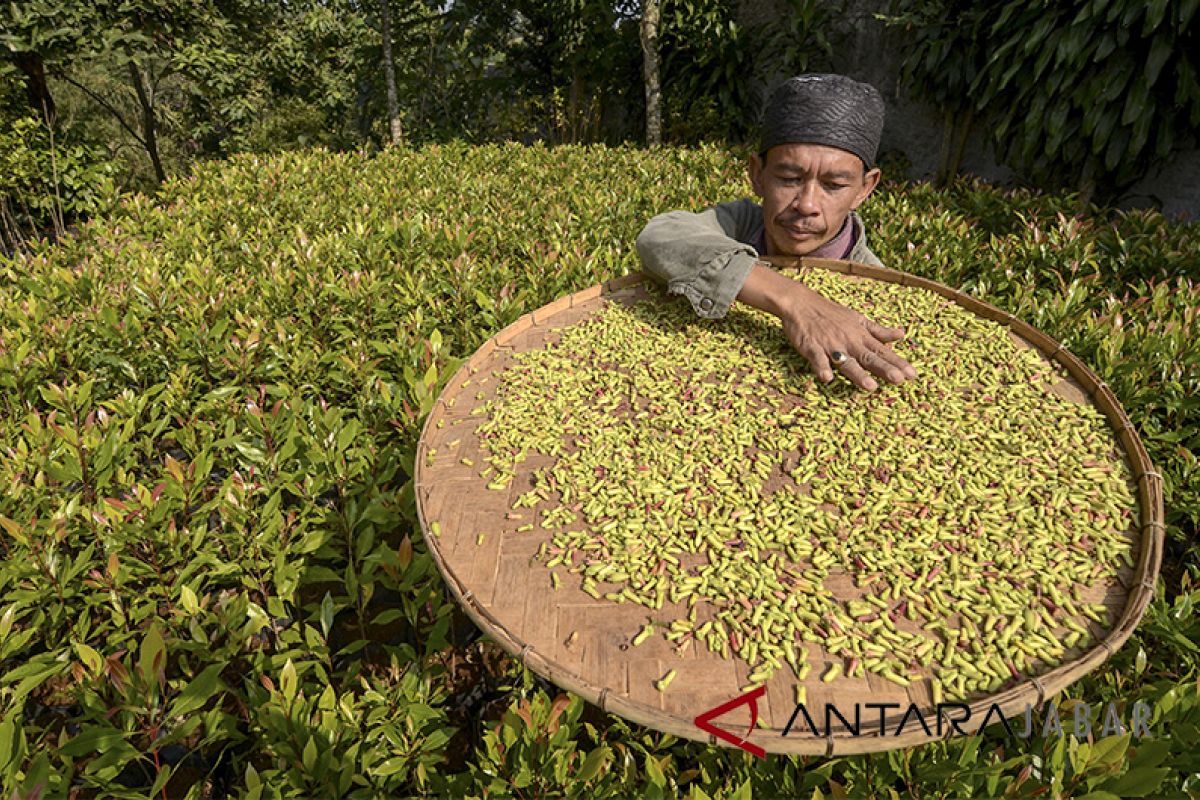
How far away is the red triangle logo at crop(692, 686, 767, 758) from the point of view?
44.8 inches

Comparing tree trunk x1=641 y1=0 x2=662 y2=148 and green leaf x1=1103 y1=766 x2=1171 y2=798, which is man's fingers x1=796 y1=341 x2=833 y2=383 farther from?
tree trunk x1=641 y1=0 x2=662 y2=148

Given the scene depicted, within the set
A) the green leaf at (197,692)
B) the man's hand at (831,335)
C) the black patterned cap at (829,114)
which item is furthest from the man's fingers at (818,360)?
the green leaf at (197,692)

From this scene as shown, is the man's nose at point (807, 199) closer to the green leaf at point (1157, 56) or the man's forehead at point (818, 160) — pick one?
the man's forehead at point (818, 160)

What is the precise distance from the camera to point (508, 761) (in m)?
1.53

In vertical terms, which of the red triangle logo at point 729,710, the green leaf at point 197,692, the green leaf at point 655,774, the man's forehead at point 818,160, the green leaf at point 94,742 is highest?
the man's forehead at point 818,160

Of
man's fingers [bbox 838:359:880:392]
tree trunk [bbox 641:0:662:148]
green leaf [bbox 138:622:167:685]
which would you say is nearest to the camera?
green leaf [bbox 138:622:167:685]

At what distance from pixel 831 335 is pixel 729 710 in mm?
1176

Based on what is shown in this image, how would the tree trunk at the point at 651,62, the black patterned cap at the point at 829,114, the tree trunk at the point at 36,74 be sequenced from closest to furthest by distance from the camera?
the black patterned cap at the point at 829,114
the tree trunk at the point at 36,74
the tree trunk at the point at 651,62

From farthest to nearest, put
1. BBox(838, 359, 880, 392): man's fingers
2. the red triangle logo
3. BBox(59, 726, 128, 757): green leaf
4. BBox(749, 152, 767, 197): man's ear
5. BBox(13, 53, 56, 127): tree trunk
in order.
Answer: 1. BBox(13, 53, 56, 127): tree trunk
2. BBox(749, 152, 767, 197): man's ear
3. BBox(838, 359, 880, 392): man's fingers
4. BBox(59, 726, 128, 757): green leaf
5. the red triangle logo

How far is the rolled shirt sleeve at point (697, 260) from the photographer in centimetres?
215

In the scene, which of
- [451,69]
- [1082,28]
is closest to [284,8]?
[451,69]

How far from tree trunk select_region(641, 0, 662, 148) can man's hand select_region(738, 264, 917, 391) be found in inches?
274

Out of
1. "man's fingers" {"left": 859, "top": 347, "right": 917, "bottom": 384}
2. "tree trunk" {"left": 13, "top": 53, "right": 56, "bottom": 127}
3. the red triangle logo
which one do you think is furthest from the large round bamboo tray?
"tree trunk" {"left": 13, "top": 53, "right": 56, "bottom": 127}

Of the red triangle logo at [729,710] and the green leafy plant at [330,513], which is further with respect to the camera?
the green leafy plant at [330,513]
